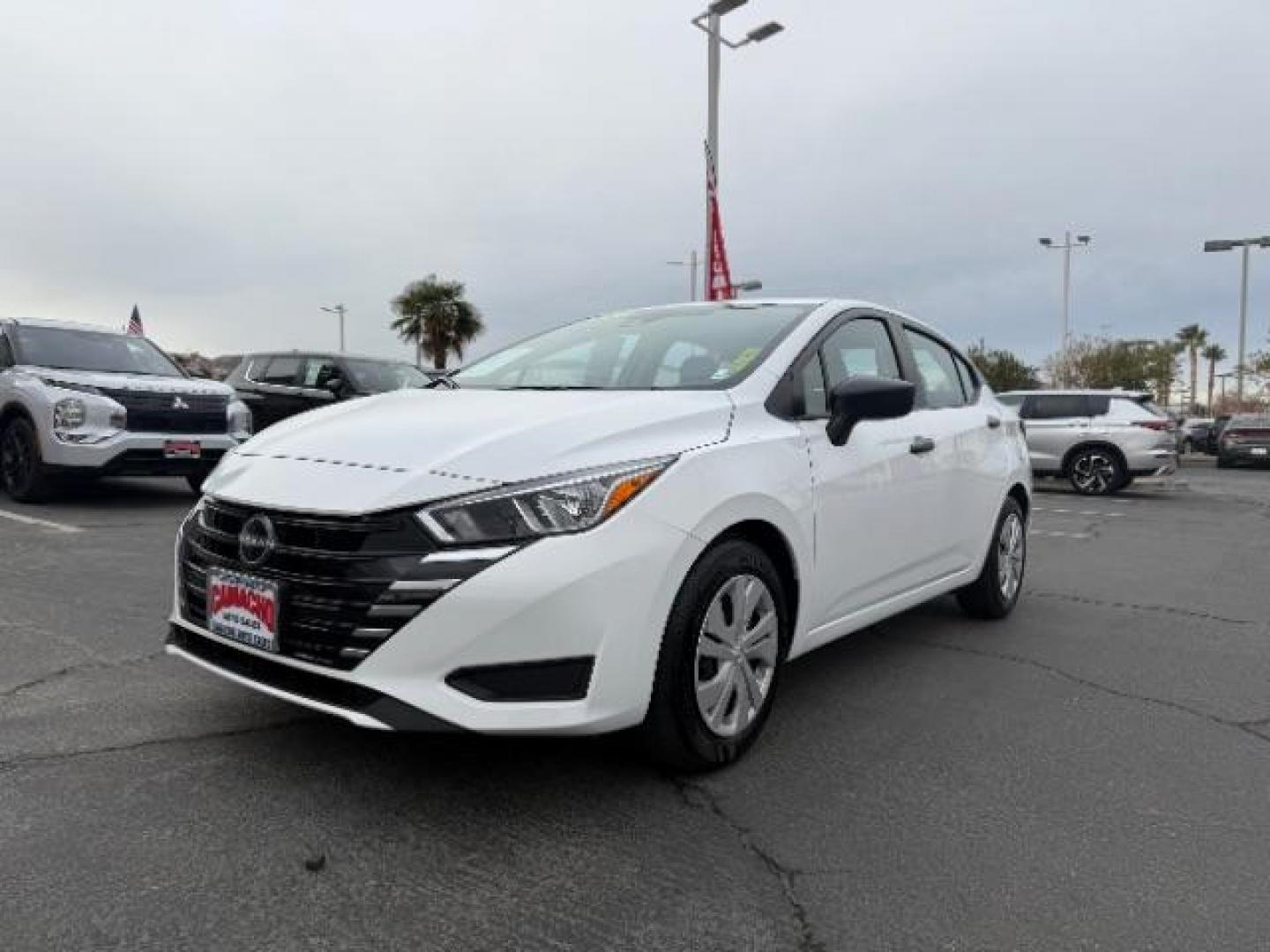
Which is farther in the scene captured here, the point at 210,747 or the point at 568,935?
the point at 210,747

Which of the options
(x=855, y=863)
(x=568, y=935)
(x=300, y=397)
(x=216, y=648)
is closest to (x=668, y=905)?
(x=568, y=935)

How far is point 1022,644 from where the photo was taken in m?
4.79

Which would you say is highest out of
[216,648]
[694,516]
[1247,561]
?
[694,516]

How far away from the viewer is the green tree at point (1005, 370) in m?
59.3


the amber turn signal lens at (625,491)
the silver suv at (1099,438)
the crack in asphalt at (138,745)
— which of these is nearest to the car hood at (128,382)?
the crack in asphalt at (138,745)

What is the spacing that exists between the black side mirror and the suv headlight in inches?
268

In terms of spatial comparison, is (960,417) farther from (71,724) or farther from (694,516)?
(71,724)

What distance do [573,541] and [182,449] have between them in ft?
22.5

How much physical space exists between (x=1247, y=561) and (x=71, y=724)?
8.22 metres

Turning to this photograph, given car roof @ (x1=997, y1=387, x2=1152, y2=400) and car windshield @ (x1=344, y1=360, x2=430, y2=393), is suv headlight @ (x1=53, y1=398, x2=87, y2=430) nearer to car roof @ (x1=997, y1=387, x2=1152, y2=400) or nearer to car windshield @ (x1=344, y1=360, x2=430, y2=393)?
car windshield @ (x1=344, y1=360, x2=430, y2=393)

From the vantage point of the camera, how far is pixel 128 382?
8.26 m

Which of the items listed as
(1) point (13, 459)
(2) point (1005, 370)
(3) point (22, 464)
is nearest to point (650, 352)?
(3) point (22, 464)

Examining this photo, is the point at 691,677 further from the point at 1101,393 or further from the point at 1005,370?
the point at 1005,370

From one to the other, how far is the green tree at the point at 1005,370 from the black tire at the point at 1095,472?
148 ft
